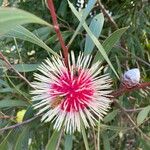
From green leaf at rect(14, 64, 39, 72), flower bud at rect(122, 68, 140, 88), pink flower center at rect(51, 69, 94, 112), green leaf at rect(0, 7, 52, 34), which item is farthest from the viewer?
green leaf at rect(14, 64, 39, 72)

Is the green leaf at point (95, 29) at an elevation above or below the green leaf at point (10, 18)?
above

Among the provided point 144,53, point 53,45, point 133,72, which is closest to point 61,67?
point 133,72

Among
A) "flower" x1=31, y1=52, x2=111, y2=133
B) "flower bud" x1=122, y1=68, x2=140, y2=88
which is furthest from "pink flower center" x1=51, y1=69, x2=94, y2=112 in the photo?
"flower bud" x1=122, y1=68, x2=140, y2=88

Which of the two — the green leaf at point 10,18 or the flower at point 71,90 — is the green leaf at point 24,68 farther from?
the green leaf at point 10,18

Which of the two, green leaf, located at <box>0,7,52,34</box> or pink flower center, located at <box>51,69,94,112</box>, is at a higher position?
green leaf, located at <box>0,7,52,34</box>

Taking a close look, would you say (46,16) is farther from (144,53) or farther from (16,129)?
(16,129)

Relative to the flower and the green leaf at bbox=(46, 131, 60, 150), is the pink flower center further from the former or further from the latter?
the green leaf at bbox=(46, 131, 60, 150)

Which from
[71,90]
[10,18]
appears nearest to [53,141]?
[71,90]

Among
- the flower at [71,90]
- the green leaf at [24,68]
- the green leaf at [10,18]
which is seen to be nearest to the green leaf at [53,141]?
the flower at [71,90]

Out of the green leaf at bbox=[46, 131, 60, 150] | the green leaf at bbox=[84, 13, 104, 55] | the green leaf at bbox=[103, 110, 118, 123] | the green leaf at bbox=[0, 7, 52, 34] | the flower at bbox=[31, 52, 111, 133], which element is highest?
the green leaf at bbox=[84, 13, 104, 55]
